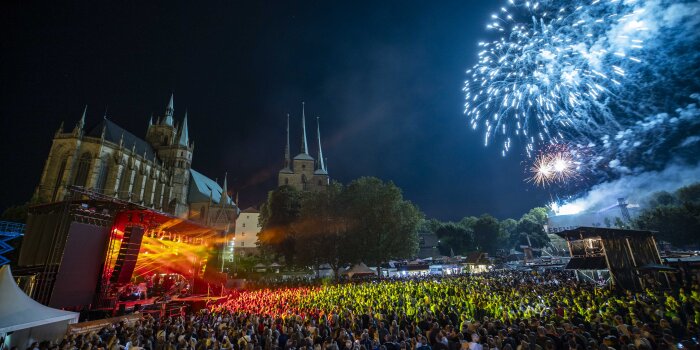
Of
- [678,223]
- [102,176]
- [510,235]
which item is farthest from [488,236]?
[102,176]

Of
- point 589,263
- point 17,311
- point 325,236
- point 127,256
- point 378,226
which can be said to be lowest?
point 17,311

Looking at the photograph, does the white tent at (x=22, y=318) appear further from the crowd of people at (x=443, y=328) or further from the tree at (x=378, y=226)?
the tree at (x=378, y=226)

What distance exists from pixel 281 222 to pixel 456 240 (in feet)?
152

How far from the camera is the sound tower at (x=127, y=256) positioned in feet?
52.7

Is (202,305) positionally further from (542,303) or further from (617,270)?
(617,270)

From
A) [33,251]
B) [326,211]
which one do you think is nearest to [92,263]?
[33,251]

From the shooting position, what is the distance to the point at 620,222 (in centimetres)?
5950

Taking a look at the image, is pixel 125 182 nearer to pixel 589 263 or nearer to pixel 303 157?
pixel 303 157

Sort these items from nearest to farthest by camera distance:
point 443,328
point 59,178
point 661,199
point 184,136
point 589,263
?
point 443,328, point 589,263, point 59,178, point 661,199, point 184,136

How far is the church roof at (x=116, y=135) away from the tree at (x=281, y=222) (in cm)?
2833

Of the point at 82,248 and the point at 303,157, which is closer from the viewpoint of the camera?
the point at 82,248

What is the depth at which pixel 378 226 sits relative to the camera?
3306 cm

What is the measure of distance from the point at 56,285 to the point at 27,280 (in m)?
1.35

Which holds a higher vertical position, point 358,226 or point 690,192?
point 690,192
